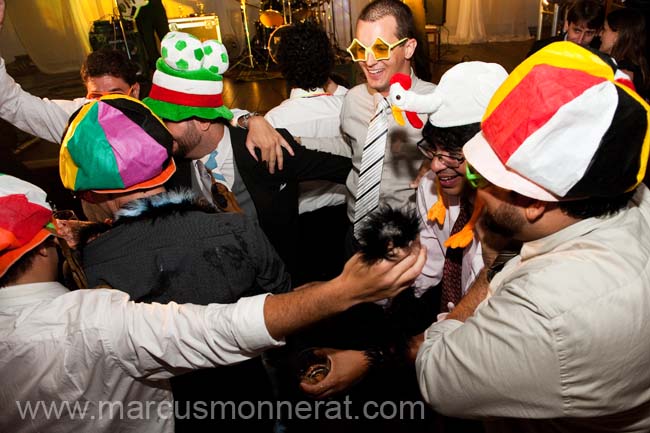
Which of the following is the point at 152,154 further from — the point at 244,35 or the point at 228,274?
the point at 244,35

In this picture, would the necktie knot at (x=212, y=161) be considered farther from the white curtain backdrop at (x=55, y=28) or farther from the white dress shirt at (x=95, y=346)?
the white curtain backdrop at (x=55, y=28)

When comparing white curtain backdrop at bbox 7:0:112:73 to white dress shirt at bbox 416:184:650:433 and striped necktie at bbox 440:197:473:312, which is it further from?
white dress shirt at bbox 416:184:650:433

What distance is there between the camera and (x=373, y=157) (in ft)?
6.45

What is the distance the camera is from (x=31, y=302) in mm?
1203

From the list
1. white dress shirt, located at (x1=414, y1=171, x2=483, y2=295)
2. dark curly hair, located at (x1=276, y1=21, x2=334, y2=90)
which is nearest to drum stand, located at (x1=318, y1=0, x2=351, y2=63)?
dark curly hair, located at (x1=276, y1=21, x2=334, y2=90)

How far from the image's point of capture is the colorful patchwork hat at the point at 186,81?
7.39 ft

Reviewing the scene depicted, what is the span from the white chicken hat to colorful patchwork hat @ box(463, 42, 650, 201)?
566 millimetres

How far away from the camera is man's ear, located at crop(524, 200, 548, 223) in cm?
111

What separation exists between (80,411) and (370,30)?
7.64 ft

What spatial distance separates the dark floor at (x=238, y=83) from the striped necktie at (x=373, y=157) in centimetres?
447

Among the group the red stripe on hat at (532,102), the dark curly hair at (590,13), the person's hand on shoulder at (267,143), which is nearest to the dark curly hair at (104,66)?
the person's hand on shoulder at (267,143)

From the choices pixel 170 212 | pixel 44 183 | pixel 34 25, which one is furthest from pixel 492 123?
pixel 34 25

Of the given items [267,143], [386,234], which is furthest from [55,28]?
[386,234]

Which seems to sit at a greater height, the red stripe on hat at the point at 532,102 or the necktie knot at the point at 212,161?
the red stripe on hat at the point at 532,102
